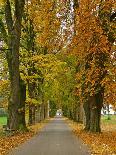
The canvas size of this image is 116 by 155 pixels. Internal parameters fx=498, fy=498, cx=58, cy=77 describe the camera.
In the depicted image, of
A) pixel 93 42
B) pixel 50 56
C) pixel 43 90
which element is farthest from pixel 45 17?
pixel 43 90

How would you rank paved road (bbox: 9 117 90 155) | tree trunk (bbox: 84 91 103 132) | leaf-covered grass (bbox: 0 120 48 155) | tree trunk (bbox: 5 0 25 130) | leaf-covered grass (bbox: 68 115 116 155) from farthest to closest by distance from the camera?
tree trunk (bbox: 84 91 103 132)
tree trunk (bbox: 5 0 25 130)
leaf-covered grass (bbox: 0 120 48 155)
leaf-covered grass (bbox: 68 115 116 155)
paved road (bbox: 9 117 90 155)

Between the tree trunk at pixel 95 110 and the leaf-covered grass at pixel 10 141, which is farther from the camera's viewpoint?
the tree trunk at pixel 95 110

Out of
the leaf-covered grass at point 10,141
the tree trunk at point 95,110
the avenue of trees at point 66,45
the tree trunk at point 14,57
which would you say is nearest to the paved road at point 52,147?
the leaf-covered grass at point 10,141

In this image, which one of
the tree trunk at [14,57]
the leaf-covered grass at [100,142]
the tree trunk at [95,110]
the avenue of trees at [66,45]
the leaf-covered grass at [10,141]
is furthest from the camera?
the tree trunk at [95,110]

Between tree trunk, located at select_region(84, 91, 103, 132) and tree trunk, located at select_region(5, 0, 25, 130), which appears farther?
tree trunk, located at select_region(84, 91, 103, 132)

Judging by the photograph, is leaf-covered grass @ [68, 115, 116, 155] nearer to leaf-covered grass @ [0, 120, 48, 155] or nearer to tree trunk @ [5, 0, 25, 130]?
leaf-covered grass @ [0, 120, 48, 155]

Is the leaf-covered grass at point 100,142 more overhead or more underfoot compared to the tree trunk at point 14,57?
more underfoot

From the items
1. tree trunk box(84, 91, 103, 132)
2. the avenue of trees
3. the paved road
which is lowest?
the paved road

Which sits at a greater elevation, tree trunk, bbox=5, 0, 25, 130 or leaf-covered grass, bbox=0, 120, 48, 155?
tree trunk, bbox=5, 0, 25, 130

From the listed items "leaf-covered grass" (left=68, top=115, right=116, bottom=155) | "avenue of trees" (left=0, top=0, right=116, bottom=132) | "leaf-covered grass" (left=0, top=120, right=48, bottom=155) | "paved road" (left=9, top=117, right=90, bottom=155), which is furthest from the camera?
"avenue of trees" (left=0, top=0, right=116, bottom=132)

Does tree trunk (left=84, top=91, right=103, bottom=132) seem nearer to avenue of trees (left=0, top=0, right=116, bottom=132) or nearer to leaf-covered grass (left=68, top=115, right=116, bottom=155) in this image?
avenue of trees (left=0, top=0, right=116, bottom=132)

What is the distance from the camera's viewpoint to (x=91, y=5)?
23.7 m

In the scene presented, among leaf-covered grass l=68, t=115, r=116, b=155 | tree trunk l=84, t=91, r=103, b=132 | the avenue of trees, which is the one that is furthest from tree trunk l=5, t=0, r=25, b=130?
tree trunk l=84, t=91, r=103, b=132

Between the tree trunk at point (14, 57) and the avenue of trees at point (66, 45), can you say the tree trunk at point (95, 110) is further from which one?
the tree trunk at point (14, 57)
